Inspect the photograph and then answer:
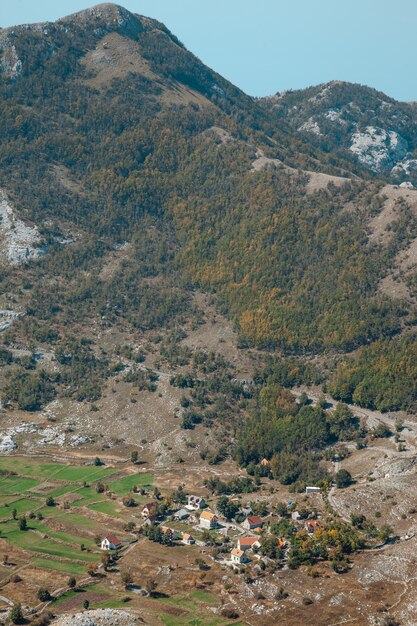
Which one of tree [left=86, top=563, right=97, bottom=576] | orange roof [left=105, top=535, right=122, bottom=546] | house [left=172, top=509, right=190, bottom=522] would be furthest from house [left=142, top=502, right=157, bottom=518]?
tree [left=86, top=563, right=97, bottom=576]

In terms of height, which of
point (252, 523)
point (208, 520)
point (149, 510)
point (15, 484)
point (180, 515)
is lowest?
point (15, 484)

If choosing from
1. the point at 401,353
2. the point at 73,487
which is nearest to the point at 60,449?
the point at 73,487

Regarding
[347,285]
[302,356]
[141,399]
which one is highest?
[347,285]

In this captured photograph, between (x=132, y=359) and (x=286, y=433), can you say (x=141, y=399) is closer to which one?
(x=132, y=359)

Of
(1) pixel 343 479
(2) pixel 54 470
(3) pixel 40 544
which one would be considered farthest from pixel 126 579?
(2) pixel 54 470

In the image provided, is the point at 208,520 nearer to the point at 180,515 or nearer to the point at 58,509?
the point at 180,515

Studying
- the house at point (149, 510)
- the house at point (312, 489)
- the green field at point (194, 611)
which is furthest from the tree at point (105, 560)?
the house at point (312, 489)
